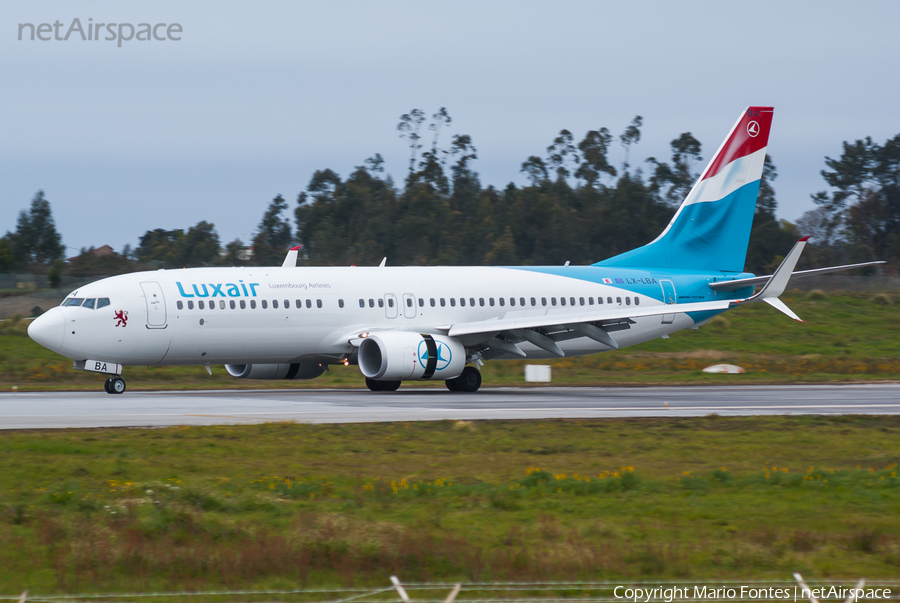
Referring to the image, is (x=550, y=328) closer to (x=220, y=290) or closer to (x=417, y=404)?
(x=417, y=404)

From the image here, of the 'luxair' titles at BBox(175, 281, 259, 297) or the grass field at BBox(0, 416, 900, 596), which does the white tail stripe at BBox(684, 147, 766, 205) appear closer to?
the 'luxair' titles at BBox(175, 281, 259, 297)

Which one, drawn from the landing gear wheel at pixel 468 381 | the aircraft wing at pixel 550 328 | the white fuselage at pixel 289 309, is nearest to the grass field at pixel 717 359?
the white fuselage at pixel 289 309

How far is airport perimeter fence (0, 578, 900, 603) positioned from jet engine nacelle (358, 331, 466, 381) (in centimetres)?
2113

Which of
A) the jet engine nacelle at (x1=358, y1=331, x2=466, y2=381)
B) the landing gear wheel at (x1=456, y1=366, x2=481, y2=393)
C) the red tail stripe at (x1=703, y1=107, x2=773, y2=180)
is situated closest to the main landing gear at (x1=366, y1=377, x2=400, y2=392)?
the jet engine nacelle at (x1=358, y1=331, x2=466, y2=381)

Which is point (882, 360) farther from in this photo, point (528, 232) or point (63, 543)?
point (528, 232)

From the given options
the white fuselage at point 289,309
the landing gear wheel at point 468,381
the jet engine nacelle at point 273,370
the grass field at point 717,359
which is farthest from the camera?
the grass field at point 717,359

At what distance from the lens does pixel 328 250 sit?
99.4 metres

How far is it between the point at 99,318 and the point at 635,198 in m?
83.6

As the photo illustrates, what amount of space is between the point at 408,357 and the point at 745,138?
16958 mm

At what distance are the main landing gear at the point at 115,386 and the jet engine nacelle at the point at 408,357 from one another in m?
6.86

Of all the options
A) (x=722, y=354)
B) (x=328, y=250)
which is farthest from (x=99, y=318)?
(x=328, y=250)

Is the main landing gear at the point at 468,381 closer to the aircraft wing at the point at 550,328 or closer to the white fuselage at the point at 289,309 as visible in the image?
the aircraft wing at the point at 550,328

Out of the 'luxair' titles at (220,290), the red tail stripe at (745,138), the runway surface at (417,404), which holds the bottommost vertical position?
the runway surface at (417,404)

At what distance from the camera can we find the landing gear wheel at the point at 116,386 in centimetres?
3089
